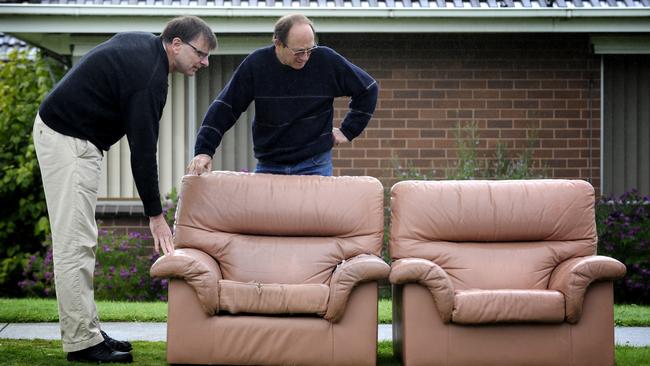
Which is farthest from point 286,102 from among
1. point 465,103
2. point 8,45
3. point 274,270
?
point 8,45

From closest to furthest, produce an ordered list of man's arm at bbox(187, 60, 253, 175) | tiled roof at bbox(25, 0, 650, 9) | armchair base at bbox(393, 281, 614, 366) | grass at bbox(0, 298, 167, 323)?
armchair base at bbox(393, 281, 614, 366), man's arm at bbox(187, 60, 253, 175), grass at bbox(0, 298, 167, 323), tiled roof at bbox(25, 0, 650, 9)

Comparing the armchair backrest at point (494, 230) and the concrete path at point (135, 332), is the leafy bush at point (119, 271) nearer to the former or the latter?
the concrete path at point (135, 332)

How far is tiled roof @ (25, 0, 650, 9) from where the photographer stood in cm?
930

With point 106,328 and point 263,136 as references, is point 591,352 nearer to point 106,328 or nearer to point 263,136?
point 263,136

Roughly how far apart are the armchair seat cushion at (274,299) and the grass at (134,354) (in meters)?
0.53

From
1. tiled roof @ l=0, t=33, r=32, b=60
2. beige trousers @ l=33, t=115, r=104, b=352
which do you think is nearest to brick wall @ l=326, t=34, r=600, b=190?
beige trousers @ l=33, t=115, r=104, b=352

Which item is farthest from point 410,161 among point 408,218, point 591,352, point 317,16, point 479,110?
point 591,352

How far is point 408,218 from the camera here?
596 centimetres

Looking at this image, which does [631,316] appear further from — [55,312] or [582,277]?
[55,312]

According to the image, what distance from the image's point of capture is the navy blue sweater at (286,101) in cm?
599

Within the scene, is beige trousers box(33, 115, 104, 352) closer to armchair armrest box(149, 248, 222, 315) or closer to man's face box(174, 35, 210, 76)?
armchair armrest box(149, 248, 222, 315)

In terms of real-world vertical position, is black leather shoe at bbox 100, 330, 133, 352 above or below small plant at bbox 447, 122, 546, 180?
below

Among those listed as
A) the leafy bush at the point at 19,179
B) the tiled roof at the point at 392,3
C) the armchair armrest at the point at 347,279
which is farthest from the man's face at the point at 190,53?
the leafy bush at the point at 19,179

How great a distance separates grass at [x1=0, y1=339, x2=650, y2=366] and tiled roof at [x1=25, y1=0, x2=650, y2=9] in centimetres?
414
